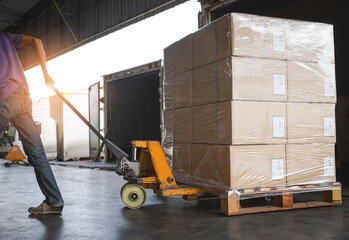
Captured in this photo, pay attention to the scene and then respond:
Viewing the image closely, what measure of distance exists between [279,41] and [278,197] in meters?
1.49

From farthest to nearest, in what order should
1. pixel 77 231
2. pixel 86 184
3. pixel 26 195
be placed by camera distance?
pixel 86 184, pixel 26 195, pixel 77 231

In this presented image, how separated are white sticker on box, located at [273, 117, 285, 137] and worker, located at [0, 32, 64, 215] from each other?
2.13 metres

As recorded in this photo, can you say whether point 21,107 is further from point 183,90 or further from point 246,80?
point 246,80

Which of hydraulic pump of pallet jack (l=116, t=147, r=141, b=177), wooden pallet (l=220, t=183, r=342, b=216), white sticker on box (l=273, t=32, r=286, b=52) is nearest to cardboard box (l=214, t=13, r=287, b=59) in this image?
white sticker on box (l=273, t=32, r=286, b=52)

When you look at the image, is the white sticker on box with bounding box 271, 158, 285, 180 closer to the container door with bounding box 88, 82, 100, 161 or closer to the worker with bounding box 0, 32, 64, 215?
the worker with bounding box 0, 32, 64, 215

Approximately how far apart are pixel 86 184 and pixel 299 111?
11.8 ft

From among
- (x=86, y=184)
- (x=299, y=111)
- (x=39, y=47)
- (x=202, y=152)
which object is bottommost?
(x=86, y=184)

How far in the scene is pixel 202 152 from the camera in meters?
3.69

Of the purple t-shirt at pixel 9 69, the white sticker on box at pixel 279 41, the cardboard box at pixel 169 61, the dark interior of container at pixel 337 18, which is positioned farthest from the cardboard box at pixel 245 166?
the dark interior of container at pixel 337 18

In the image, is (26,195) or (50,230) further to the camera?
(26,195)

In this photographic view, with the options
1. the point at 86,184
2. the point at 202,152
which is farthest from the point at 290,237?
the point at 86,184

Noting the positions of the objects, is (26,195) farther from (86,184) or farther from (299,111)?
(299,111)

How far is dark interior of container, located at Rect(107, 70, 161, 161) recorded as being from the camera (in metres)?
10.0

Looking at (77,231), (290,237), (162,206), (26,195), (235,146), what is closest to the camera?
(290,237)
